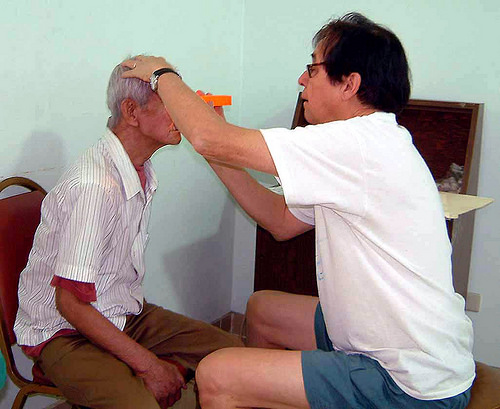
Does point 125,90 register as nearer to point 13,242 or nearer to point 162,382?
point 13,242

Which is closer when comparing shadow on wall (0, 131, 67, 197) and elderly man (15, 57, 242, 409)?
elderly man (15, 57, 242, 409)

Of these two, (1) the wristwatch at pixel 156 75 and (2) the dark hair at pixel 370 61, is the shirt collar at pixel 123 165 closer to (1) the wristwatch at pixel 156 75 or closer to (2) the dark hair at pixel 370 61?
(1) the wristwatch at pixel 156 75

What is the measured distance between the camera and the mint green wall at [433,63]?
2.50m

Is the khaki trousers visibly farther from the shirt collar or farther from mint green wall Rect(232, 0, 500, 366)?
mint green wall Rect(232, 0, 500, 366)

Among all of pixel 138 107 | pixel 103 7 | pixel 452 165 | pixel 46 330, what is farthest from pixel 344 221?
pixel 452 165

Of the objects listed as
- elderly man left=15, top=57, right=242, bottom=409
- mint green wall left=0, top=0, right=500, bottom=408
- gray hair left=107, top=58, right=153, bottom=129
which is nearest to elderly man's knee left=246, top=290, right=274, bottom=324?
elderly man left=15, top=57, right=242, bottom=409

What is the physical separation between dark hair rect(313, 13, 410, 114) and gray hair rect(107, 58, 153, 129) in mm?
481

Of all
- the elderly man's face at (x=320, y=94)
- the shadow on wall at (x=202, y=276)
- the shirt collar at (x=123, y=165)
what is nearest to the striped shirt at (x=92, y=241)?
the shirt collar at (x=123, y=165)

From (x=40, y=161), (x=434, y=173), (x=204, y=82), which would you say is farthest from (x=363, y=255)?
(x=204, y=82)

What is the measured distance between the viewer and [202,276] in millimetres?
2824

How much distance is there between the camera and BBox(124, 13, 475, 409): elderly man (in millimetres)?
1281

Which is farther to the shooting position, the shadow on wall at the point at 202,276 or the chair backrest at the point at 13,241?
the shadow on wall at the point at 202,276

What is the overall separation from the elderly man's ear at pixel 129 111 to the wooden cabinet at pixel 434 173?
0.89m

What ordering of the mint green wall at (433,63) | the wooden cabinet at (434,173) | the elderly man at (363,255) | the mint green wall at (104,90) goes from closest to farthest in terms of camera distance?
the elderly man at (363,255) → the mint green wall at (104,90) → the wooden cabinet at (434,173) → the mint green wall at (433,63)
